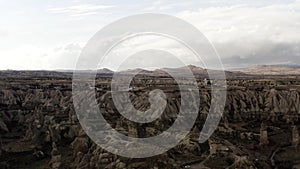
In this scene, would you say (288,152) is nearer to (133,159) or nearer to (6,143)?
(133,159)

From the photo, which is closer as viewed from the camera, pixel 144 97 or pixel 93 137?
pixel 93 137

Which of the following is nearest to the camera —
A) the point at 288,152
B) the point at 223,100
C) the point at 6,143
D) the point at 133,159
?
the point at 133,159

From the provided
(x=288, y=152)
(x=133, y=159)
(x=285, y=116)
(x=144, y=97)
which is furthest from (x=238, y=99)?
(x=133, y=159)

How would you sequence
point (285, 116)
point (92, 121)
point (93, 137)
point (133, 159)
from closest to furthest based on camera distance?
point (133, 159) → point (93, 137) → point (92, 121) → point (285, 116)

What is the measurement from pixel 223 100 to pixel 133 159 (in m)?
56.4

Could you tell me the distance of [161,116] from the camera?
74.5 metres

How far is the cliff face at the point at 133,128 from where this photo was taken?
43.7 m

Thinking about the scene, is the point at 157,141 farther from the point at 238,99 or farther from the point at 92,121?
the point at 238,99

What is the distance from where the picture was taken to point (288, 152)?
5425 centimetres

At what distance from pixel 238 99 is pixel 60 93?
41.7 meters

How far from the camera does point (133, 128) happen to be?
53375 millimetres

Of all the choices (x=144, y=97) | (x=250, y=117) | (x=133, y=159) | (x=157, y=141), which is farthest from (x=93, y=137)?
(x=250, y=117)

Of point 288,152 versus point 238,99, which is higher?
point 238,99

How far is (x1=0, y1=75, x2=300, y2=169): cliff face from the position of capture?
43734 mm
